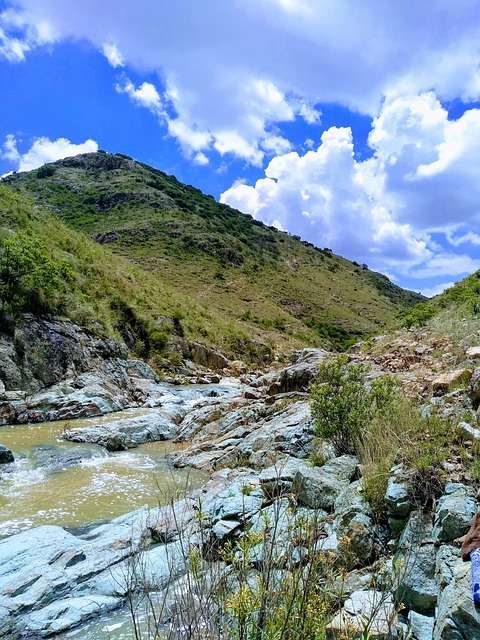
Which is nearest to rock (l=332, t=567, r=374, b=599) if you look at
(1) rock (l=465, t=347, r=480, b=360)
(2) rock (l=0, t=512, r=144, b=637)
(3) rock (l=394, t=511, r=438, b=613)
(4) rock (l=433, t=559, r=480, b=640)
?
(3) rock (l=394, t=511, r=438, b=613)

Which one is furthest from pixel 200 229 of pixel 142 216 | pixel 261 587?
pixel 261 587

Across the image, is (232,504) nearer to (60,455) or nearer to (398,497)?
(398,497)

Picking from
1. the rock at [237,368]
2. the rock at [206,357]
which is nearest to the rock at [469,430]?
the rock at [206,357]

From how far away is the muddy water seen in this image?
22.2ft

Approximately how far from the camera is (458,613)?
2.23 meters

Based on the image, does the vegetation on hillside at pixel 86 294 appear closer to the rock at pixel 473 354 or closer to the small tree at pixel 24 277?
the small tree at pixel 24 277

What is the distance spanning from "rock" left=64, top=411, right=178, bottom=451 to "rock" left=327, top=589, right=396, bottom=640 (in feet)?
32.0

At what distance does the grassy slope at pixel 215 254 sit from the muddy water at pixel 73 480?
3394 cm

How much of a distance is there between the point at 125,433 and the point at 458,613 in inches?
442

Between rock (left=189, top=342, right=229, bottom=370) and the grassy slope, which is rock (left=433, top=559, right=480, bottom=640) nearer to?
rock (left=189, top=342, right=229, bottom=370)

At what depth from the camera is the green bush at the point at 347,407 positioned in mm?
6223

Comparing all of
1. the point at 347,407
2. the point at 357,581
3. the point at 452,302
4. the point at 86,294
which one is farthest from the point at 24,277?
the point at 452,302

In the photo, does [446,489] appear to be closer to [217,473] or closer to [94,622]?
[94,622]

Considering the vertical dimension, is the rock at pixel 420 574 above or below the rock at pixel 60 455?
above
